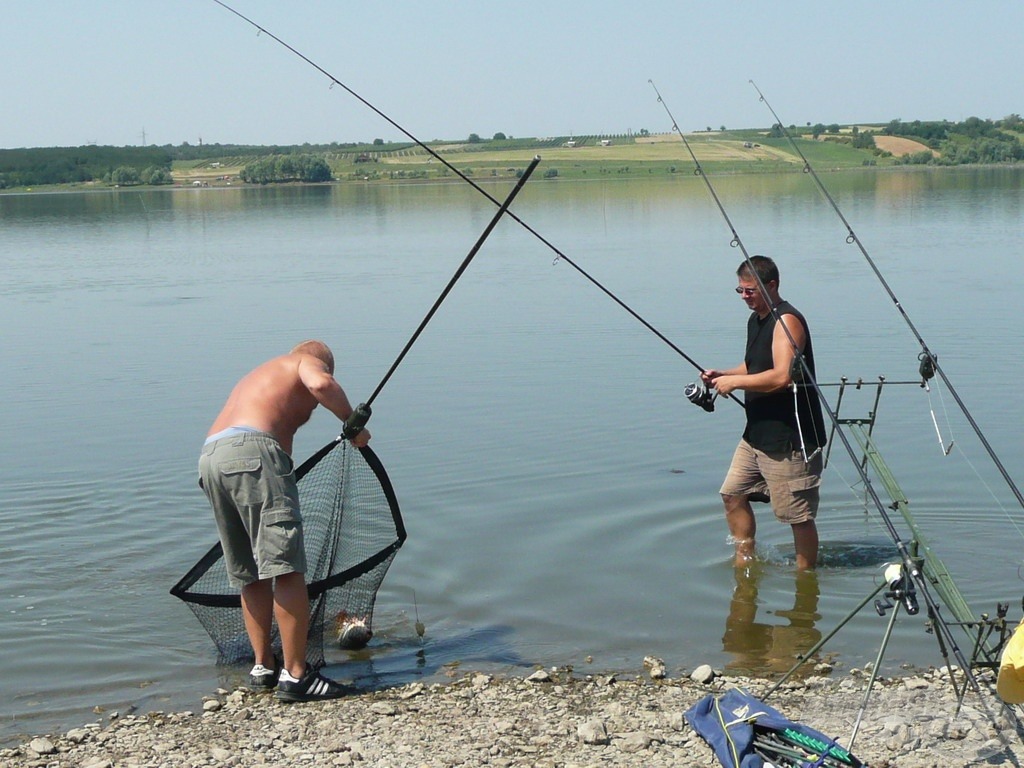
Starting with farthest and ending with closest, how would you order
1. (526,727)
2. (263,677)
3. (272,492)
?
A: 1. (263,677)
2. (272,492)
3. (526,727)

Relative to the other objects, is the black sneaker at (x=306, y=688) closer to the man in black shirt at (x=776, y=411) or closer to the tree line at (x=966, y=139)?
the man in black shirt at (x=776, y=411)

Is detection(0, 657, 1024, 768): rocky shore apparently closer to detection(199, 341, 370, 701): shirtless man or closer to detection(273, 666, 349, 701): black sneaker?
detection(273, 666, 349, 701): black sneaker

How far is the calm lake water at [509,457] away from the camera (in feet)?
21.5

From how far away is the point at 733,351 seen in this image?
48.2 ft

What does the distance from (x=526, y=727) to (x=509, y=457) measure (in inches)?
206

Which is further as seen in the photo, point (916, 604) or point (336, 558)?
point (336, 558)

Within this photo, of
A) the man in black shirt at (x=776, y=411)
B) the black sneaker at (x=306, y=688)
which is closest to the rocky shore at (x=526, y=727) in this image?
the black sneaker at (x=306, y=688)

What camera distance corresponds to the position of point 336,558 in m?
6.45

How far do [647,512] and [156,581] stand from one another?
321 centimetres

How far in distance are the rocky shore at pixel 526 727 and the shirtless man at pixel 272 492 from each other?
0.28 metres

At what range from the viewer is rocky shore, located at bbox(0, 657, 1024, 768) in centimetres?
485

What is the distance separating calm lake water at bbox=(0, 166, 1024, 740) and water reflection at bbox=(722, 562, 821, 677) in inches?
0.8

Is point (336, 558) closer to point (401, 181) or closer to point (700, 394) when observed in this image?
point (700, 394)

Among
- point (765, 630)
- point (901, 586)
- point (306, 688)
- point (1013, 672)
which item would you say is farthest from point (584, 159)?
point (1013, 672)
